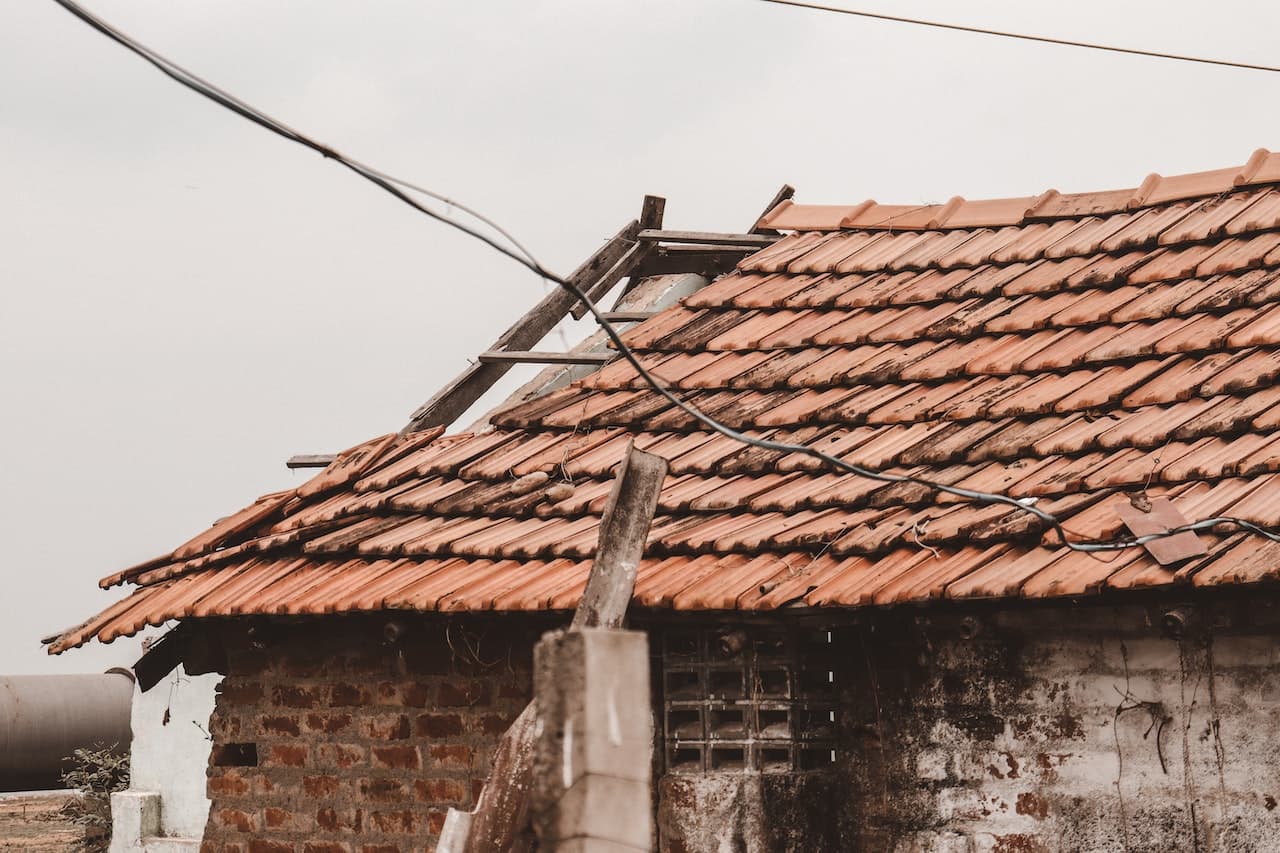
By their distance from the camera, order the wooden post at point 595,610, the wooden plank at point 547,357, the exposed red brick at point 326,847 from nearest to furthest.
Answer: the wooden post at point 595,610 < the exposed red brick at point 326,847 < the wooden plank at point 547,357

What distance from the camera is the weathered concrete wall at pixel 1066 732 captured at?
4688 millimetres

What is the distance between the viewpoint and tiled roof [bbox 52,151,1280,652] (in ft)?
16.2

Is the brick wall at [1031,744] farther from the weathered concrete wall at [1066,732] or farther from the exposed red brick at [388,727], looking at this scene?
the exposed red brick at [388,727]

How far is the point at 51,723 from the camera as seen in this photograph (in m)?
19.3

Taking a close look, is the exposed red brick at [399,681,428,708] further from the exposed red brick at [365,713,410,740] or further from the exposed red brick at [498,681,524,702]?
the exposed red brick at [498,681,524,702]

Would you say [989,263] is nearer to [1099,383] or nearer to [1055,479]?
[1099,383]

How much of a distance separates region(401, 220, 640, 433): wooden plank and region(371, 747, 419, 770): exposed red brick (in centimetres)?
196

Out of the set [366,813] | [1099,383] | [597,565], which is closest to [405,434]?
[366,813]

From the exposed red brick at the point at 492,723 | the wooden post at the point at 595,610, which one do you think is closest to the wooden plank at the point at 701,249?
the exposed red brick at the point at 492,723

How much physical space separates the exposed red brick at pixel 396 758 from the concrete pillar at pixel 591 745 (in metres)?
3.12

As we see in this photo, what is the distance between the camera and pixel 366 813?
19.8 ft

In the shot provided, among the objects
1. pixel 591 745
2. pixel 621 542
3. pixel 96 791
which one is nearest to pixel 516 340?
pixel 621 542

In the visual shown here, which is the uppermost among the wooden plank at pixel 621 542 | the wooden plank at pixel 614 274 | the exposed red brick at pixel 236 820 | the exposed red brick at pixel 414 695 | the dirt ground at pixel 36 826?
the wooden plank at pixel 614 274

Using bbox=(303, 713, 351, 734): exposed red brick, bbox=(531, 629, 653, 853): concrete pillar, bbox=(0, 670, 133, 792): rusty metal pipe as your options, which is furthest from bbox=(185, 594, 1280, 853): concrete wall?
bbox=(0, 670, 133, 792): rusty metal pipe
